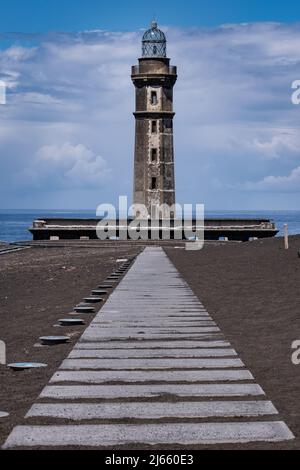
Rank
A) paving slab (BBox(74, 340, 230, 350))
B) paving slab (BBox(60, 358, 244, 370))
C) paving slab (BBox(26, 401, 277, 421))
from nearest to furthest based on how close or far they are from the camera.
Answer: paving slab (BBox(26, 401, 277, 421)) → paving slab (BBox(60, 358, 244, 370)) → paving slab (BBox(74, 340, 230, 350))

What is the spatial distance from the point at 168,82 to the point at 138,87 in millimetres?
2136

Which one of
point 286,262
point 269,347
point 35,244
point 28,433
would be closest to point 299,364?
point 269,347

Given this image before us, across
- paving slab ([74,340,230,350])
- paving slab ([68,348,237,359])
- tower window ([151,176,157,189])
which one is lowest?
paving slab ([68,348,237,359])

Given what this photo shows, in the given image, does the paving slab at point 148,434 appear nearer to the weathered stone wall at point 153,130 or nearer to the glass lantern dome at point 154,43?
the weathered stone wall at point 153,130

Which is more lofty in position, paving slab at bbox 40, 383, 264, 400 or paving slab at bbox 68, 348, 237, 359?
paving slab at bbox 68, 348, 237, 359

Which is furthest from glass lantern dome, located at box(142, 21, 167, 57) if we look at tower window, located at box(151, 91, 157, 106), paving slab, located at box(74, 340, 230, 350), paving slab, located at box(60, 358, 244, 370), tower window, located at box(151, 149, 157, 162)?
paving slab, located at box(60, 358, 244, 370)

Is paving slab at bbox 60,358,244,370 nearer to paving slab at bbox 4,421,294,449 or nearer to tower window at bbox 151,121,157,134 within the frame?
paving slab at bbox 4,421,294,449

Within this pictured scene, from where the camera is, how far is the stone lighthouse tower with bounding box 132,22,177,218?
66812 mm

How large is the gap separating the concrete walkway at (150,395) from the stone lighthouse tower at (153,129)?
54.7 m

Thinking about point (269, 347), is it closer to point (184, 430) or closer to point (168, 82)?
point (184, 430)

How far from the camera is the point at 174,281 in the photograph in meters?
20.6

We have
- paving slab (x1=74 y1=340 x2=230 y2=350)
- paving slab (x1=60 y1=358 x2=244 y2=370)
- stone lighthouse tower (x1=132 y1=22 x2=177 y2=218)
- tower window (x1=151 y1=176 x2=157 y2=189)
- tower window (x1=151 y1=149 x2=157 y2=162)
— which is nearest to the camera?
paving slab (x1=60 y1=358 x2=244 y2=370)

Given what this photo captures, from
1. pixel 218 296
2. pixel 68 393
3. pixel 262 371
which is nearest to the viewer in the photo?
pixel 68 393

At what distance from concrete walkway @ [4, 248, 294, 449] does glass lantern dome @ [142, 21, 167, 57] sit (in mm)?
56689
